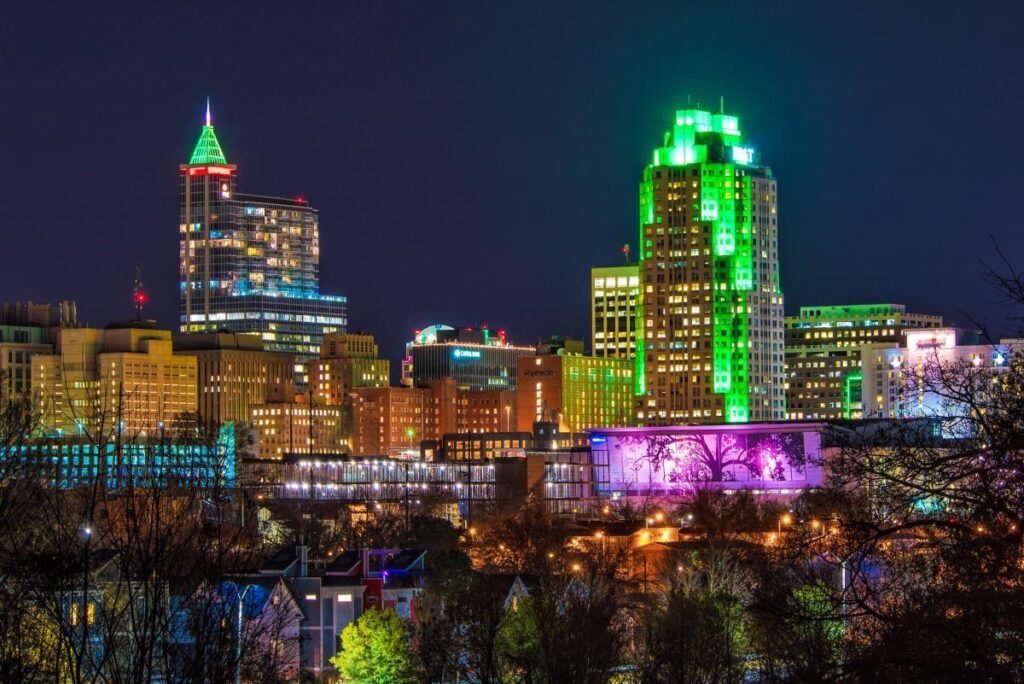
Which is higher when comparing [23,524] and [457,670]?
[23,524]

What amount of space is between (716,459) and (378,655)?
134 m

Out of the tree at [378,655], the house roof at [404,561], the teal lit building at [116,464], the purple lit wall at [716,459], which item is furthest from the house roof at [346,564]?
the purple lit wall at [716,459]

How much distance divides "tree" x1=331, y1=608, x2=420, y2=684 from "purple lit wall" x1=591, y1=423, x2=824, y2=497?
401 ft

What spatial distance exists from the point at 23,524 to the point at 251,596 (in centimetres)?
2548

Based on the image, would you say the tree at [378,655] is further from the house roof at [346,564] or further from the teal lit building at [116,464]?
the house roof at [346,564]

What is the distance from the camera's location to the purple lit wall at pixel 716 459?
625ft

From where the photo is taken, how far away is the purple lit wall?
190375mm

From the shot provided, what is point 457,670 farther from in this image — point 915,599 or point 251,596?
point 915,599

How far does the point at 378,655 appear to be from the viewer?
63.3 metres

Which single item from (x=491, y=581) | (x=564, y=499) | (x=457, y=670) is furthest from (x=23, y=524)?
(x=564, y=499)

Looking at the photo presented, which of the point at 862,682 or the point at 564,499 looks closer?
the point at 862,682

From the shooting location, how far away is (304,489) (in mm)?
177500

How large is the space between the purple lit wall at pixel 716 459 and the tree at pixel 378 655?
122 m

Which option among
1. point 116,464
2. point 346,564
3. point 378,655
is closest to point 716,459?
point 346,564
